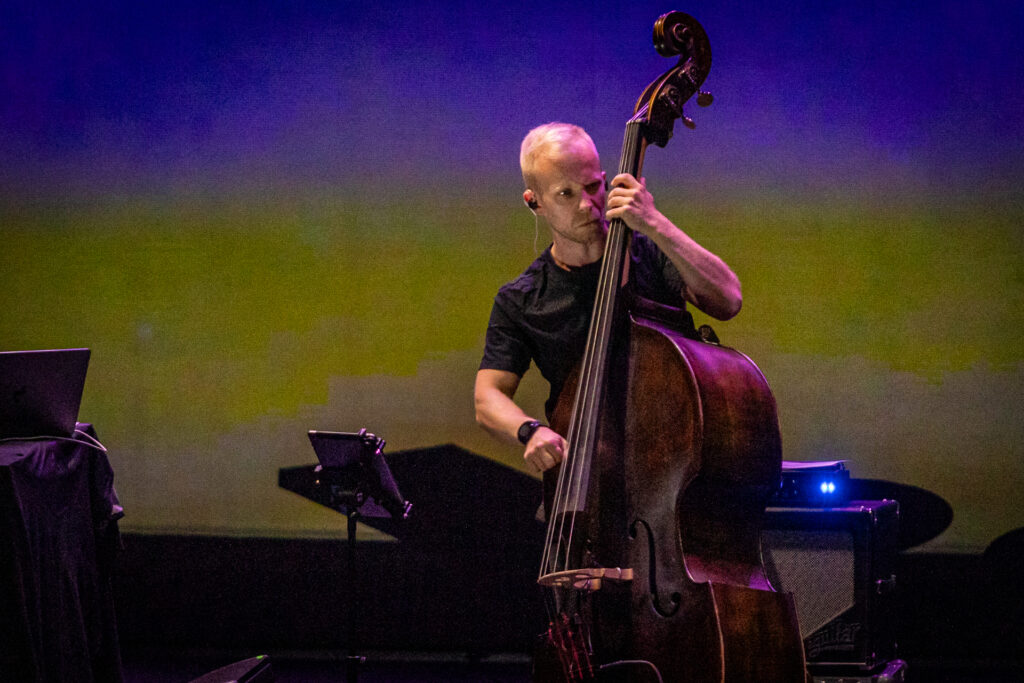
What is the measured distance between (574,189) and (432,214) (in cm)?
195

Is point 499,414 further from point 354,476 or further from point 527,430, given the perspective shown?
point 354,476

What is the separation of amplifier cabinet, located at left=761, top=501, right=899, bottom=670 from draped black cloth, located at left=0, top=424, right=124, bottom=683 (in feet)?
5.67

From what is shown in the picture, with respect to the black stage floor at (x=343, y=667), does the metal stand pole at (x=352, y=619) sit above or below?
above

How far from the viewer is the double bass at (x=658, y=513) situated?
4.84 feet

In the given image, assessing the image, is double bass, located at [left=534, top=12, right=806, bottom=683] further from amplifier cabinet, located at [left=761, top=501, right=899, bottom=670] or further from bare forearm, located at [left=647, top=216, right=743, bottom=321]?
amplifier cabinet, located at [left=761, top=501, right=899, bottom=670]

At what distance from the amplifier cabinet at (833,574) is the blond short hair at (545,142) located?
1124 millimetres

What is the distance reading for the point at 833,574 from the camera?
7.95ft

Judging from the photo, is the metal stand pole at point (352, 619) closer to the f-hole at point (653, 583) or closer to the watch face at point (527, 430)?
the watch face at point (527, 430)

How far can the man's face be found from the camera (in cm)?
193

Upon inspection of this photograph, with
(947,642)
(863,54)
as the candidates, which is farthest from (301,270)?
(947,642)

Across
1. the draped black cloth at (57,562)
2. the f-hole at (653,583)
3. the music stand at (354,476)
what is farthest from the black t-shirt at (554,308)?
the draped black cloth at (57,562)

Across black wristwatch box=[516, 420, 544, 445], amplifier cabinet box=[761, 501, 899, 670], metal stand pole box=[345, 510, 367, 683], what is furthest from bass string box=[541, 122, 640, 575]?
metal stand pole box=[345, 510, 367, 683]

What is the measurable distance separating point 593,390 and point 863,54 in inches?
103

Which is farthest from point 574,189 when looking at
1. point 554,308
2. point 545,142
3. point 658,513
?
point 658,513
